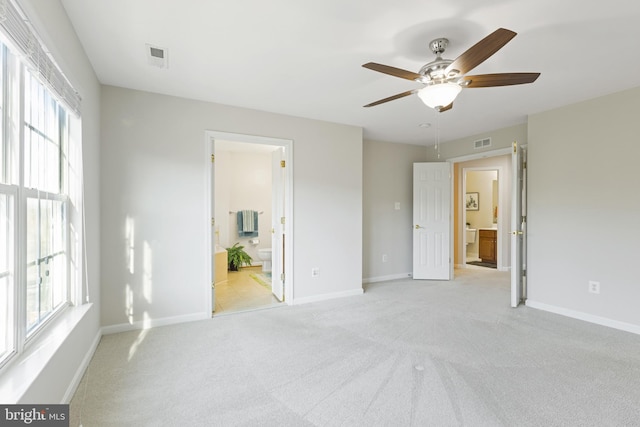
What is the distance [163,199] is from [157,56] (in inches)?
54.3

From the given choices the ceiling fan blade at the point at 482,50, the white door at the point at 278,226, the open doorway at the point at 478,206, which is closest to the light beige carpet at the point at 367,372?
the white door at the point at 278,226

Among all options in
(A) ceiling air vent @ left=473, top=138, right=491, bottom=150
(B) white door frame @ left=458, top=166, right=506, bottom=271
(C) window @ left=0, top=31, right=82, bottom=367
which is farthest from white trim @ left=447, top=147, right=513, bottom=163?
(C) window @ left=0, top=31, right=82, bottom=367

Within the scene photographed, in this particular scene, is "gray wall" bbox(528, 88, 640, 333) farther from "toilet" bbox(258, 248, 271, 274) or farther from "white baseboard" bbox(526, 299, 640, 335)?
"toilet" bbox(258, 248, 271, 274)

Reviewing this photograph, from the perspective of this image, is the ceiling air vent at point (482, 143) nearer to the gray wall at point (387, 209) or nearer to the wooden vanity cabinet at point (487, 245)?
the gray wall at point (387, 209)

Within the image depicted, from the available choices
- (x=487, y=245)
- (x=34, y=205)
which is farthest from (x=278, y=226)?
(x=487, y=245)

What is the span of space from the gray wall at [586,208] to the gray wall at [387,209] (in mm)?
1987

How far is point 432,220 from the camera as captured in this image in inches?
202

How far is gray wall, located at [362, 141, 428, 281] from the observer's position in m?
5.01

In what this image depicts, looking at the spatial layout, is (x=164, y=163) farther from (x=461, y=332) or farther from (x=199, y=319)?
(x=461, y=332)

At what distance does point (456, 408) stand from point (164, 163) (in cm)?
327

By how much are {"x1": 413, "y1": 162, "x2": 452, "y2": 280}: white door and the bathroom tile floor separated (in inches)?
105

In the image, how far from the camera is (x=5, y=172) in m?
1.36

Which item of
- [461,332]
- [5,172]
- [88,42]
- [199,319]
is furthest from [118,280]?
[461,332]

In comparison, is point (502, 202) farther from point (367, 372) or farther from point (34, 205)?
point (34, 205)
